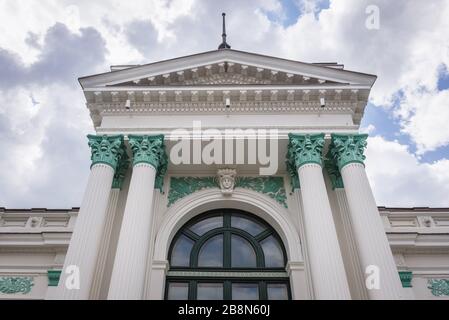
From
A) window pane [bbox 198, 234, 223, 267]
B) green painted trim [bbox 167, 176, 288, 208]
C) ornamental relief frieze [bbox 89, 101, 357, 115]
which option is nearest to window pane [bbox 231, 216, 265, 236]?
window pane [bbox 198, 234, 223, 267]

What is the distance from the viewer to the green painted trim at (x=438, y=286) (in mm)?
12516

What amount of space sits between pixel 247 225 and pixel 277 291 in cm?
245

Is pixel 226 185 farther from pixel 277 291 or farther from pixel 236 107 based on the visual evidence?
pixel 277 291

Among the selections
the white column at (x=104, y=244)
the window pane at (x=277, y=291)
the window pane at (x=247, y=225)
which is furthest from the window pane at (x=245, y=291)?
the white column at (x=104, y=244)

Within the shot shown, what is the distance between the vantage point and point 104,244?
11.7 metres

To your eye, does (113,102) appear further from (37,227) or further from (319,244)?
(319,244)

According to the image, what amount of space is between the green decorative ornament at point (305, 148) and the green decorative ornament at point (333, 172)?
0.75m

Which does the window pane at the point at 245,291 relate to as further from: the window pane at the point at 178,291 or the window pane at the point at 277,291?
the window pane at the point at 178,291

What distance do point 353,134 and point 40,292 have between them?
10994 mm

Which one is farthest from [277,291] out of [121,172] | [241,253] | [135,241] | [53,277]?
[53,277]

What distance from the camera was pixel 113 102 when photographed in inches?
537

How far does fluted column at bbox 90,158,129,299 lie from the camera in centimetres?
1087

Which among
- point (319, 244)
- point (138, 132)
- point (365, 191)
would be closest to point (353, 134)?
point (365, 191)

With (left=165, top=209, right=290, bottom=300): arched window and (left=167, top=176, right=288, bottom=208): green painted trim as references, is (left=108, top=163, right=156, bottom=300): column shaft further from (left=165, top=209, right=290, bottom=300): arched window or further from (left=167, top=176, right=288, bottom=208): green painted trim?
(left=165, top=209, right=290, bottom=300): arched window
